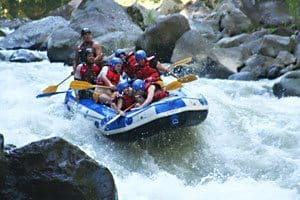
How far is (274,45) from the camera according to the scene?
1113 centimetres

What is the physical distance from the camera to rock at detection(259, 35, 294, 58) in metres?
11.0

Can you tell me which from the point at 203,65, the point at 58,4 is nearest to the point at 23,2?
the point at 58,4

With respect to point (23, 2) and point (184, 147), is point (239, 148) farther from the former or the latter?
point (23, 2)

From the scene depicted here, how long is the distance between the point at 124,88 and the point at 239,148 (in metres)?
1.65

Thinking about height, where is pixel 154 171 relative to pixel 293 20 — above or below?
above

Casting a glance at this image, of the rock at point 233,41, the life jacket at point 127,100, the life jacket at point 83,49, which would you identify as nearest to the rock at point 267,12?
the rock at point 233,41

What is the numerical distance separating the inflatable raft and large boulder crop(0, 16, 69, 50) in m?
8.28

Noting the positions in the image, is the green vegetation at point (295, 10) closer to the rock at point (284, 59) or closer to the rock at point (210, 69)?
the rock at point (284, 59)

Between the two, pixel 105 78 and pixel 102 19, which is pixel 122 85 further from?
pixel 102 19

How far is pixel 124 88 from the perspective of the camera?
6855 millimetres

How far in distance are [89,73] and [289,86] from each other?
3524mm

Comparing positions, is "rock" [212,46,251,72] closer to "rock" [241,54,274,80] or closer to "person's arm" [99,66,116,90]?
"rock" [241,54,274,80]

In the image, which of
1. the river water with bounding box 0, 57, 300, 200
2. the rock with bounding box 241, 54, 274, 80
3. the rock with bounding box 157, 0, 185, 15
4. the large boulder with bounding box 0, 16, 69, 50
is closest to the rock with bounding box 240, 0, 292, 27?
the rock with bounding box 241, 54, 274, 80

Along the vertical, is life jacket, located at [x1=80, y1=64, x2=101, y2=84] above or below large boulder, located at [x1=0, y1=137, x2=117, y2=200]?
below
